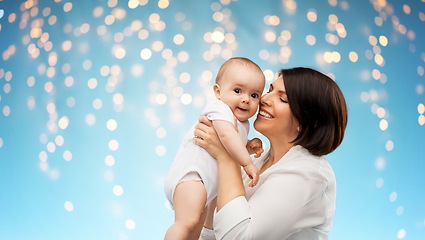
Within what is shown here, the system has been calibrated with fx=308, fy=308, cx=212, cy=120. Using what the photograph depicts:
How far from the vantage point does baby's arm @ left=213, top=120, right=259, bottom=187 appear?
107 cm

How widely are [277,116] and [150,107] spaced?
1612 millimetres

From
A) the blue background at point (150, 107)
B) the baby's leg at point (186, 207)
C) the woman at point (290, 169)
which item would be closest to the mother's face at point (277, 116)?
the woman at point (290, 169)

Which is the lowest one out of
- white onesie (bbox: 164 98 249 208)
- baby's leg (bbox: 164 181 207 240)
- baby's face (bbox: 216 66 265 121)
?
baby's leg (bbox: 164 181 207 240)

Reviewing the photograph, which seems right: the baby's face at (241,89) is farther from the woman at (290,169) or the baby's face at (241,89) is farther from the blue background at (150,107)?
the blue background at (150,107)

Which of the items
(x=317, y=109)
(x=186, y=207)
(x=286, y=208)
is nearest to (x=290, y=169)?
(x=286, y=208)

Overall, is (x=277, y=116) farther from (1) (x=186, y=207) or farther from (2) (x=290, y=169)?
(1) (x=186, y=207)

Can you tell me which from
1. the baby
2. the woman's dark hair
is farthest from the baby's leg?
the woman's dark hair

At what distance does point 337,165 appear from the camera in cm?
270

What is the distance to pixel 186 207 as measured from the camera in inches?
42.5

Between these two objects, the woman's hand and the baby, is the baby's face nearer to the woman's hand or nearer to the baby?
the baby

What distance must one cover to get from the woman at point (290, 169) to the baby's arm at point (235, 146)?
0.06 metres

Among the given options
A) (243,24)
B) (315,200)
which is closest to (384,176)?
(243,24)

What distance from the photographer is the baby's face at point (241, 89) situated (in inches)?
47.7

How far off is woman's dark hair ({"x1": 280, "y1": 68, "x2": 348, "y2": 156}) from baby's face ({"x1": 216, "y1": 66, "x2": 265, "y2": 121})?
0.42 feet
